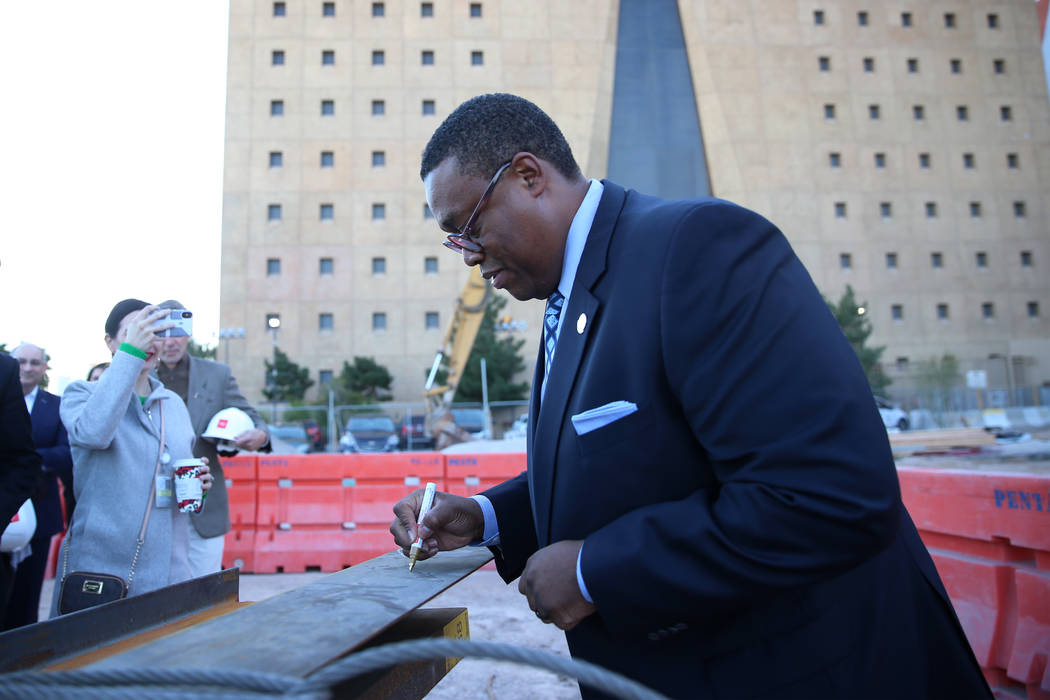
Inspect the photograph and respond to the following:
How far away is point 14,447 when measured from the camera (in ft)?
9.55

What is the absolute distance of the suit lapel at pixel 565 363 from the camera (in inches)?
56.6

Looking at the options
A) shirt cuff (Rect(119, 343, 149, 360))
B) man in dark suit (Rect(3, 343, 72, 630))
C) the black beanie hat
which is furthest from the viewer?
man in dark suit (Rect(3, 343, 72, 630))

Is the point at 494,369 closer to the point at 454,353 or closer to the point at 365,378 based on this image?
the point at 365,378

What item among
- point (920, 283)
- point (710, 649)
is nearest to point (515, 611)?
point (710, 649)

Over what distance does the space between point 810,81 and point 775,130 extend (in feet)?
14.1

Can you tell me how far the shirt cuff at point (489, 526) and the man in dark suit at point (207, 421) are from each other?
96.2 inches

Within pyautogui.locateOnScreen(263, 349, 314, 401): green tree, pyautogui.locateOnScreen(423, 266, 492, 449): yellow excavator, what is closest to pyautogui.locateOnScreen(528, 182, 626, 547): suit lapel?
pyautogui.locateOnScreen(423, 266, 492, 449): yellow excavator

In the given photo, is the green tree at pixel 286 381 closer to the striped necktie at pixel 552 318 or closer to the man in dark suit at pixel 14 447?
the man in dark suit at pixel 14 447

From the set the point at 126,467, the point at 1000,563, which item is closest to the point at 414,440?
the point at 126,467

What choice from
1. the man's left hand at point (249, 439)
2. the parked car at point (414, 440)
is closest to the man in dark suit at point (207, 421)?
the man's left hand at point (249, 439)

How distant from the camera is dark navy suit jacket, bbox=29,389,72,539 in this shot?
16.0 feet

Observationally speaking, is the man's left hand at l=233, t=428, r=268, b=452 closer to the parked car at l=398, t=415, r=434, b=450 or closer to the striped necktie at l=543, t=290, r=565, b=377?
the striped necktie at l=543, t=290, r=565, b=377

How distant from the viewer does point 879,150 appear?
43.4 meters

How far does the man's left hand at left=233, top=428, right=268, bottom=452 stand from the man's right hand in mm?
2359
